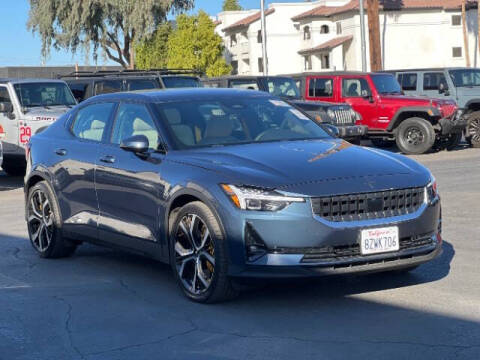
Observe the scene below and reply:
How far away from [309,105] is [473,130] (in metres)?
4.70

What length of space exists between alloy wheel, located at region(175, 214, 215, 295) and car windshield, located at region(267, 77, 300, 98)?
48.4ft

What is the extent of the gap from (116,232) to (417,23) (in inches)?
2814

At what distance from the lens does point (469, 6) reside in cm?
7619

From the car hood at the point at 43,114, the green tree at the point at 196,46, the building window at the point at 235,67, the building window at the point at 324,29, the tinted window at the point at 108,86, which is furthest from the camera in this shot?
the building window at the point at 235,67

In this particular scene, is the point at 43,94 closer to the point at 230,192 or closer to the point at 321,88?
the point at 321,88

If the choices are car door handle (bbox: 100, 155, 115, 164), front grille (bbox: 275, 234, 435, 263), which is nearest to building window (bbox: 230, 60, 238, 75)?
car door handle (bbox: 100, 155, 115, 164)

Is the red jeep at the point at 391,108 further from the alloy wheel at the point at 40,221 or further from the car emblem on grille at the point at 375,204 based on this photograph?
the car emblem on grille at the point at 375,204

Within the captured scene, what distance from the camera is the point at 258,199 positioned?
6.59m

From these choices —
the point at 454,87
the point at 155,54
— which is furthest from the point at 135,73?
the point at 155,54

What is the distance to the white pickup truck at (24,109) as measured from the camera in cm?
1757

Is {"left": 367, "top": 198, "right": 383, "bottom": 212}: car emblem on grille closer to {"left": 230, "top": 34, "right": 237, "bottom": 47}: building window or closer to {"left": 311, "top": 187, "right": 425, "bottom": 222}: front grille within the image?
{"left": 311, "top": 187, "right": 425, "bottom": 222}: front grille

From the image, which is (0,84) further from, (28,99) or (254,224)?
(254,224)

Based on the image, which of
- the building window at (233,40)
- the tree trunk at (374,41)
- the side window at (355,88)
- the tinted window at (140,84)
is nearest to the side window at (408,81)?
the side window at (355,88)

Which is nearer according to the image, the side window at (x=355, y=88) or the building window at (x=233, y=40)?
the side window at (x=355, y=88)
